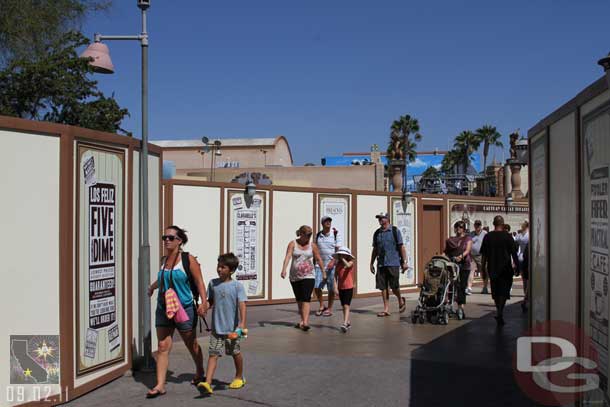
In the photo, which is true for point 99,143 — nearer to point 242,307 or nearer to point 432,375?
point 242,307

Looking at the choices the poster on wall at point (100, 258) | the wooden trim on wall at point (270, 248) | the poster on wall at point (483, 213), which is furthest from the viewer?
the poster on wall at point (483, 213)

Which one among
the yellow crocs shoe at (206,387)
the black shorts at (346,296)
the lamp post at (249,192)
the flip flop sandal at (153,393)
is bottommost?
the flip flop sandal at (153,393)

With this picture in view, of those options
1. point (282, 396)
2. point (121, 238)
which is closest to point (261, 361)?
point (282, 396)

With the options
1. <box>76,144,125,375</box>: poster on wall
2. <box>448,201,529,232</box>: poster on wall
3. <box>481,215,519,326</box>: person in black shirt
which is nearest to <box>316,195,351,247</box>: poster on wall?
<box>448,201,529,232</box>: poster on wall

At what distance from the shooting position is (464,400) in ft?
22.0

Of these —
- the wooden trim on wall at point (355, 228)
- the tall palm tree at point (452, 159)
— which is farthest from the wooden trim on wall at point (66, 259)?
the tall palm tree at point (452, 159)

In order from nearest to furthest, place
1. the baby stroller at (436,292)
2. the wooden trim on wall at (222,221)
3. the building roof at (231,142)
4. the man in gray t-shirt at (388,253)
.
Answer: the baby stroller at (436,292) → the man in gray t-shirt at (388,253) → the wooden trim on wall at (222,221) → the building roof at (231,142)

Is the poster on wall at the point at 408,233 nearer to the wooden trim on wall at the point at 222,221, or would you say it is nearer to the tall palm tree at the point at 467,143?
the wooden trim on wall at the point at 222,221

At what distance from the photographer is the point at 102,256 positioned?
23.8 feet

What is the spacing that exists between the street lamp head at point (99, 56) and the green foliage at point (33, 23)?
16294mm

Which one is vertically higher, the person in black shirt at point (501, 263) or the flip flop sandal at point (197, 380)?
the person in black shirt at point (501, 263)

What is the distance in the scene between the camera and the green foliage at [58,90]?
73.5 feet

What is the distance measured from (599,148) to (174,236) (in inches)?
158

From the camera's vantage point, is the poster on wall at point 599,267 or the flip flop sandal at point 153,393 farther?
the flip flop sandal at point 153,393
